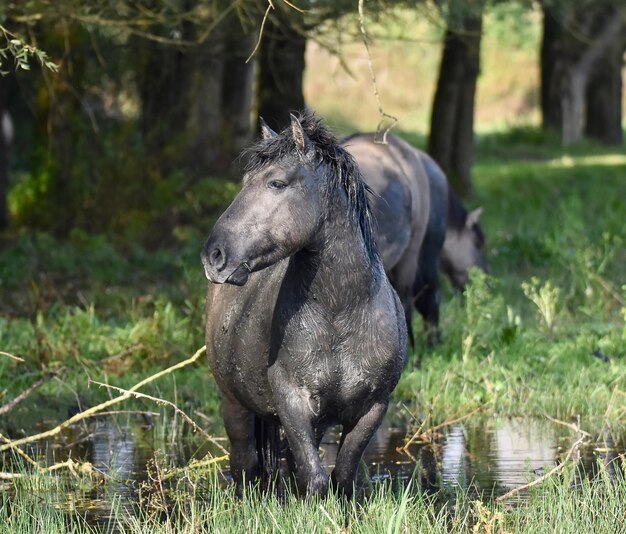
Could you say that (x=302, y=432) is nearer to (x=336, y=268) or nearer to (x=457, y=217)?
(x=336, y=268)

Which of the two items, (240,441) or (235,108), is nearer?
(240,441)

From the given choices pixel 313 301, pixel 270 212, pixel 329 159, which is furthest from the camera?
pixel 313 301

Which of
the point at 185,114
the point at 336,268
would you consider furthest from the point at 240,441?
the point at 185,114

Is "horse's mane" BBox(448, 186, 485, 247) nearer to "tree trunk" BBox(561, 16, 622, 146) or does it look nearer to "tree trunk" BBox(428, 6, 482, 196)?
"tree trunk" BBox(428, 6, 482, 196)

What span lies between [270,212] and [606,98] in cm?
3077

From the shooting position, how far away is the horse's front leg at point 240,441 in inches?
282

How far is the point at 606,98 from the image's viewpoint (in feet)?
116

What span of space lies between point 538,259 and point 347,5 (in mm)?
5331

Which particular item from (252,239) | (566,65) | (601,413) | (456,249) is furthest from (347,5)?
(566,65)

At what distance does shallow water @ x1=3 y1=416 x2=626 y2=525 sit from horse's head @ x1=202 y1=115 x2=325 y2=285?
1628 millimetres

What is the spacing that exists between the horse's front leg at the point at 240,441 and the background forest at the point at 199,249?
22 centimetres

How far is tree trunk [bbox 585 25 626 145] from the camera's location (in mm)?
34562

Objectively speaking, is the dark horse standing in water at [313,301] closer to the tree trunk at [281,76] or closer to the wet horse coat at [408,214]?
the wet horse coat at [408,214]

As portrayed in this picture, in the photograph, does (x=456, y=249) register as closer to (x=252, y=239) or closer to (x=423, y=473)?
(x=423, y=473)
